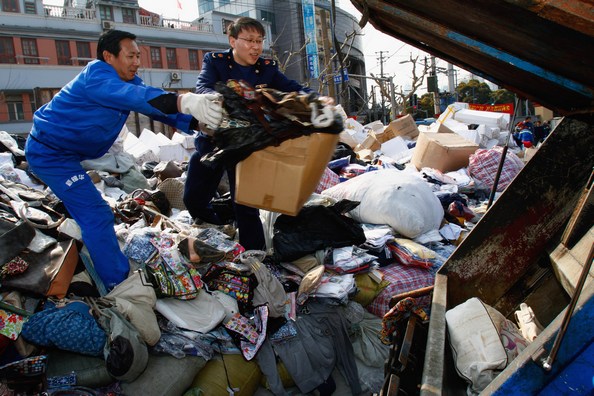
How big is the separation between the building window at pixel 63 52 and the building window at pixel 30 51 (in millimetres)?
1221

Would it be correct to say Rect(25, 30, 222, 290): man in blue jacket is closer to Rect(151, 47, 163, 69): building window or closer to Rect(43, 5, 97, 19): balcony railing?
Rect(43, 5, 97, 19): balcony railing

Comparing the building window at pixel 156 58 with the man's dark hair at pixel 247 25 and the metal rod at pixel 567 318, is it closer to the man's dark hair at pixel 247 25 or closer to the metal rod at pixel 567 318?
the man's dark hair at pixel 247 25

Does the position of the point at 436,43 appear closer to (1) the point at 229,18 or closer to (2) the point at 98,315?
(2) the point at 98,315

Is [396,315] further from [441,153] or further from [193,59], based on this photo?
[193,59]

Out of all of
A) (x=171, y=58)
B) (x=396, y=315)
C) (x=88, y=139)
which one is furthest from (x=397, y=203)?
(x=171, y=58)

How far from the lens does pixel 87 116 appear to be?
8.39ft

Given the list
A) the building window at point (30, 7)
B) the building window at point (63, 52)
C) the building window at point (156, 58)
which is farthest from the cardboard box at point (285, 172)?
the building window at point (30, 7)

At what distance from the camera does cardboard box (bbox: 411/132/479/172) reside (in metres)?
5.97

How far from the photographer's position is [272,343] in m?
2.74

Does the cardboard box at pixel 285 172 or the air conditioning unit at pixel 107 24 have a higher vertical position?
the air conditioning unit at pixel 107 24

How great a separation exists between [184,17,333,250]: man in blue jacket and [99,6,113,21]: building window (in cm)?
3226

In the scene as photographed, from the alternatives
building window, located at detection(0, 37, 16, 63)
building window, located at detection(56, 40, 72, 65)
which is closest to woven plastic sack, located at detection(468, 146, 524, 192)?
building window, located at detection(0, 37, 16, 63)

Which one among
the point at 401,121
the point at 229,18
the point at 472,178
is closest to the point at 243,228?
the point at 472,178

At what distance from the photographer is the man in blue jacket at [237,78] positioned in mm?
2840
